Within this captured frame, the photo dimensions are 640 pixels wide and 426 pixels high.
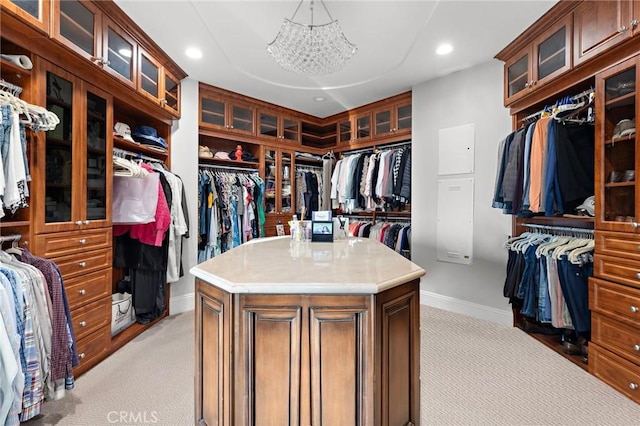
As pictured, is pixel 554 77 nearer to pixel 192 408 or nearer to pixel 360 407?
pixel 360 407

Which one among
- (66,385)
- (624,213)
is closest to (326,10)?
(624,213)

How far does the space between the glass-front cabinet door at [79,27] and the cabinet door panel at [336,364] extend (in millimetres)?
2234

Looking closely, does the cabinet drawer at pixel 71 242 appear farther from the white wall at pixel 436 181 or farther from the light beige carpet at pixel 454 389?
the white wall at pixel 436 181

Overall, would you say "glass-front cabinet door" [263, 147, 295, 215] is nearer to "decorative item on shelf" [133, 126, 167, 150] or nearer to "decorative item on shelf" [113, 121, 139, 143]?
"decorative item on shelf" [133, 126, 167, 150]

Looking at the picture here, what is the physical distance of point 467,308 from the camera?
11.5 feet

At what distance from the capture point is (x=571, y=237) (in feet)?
8.86

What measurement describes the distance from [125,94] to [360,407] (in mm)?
2899

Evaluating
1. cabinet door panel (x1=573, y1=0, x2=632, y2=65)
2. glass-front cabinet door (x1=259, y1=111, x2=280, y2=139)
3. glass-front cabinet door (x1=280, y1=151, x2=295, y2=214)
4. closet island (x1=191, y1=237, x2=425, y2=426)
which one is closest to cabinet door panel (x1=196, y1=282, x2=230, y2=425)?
closet island (x1=191, y1=237, x2=425, y2=426)

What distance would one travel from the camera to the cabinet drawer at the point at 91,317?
2.22 meters

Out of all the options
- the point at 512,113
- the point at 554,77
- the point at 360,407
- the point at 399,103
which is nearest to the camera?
the point at 360,407

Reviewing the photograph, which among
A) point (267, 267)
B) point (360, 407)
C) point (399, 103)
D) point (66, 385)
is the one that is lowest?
point (66, 385)

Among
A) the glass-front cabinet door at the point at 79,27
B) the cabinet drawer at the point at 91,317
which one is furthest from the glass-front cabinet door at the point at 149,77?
the cabinet drawer at the point at 91,317

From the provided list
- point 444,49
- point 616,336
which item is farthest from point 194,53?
point 616,336

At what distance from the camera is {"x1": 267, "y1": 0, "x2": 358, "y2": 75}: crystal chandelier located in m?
2.18
